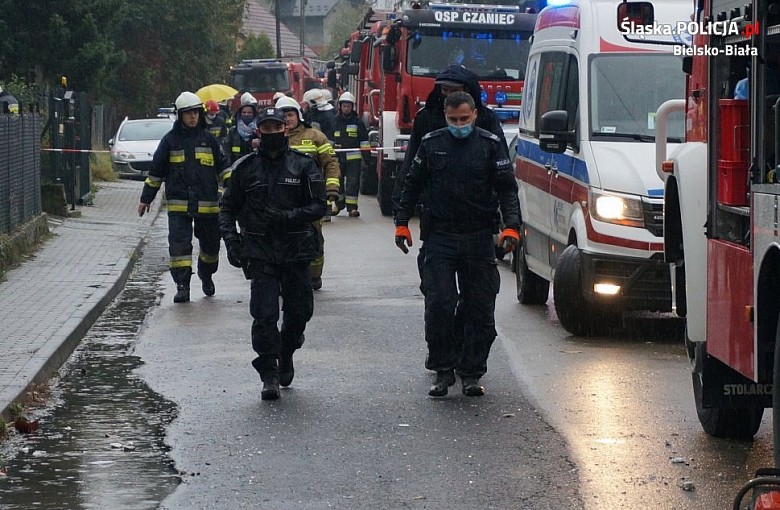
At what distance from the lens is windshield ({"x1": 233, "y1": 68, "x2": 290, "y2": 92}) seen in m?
49.3

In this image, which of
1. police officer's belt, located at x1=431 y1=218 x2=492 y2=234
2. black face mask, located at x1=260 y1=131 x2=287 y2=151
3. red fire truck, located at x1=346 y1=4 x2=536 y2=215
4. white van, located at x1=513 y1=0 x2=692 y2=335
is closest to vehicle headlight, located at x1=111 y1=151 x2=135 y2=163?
red fire truck, located at x1=346 y1=4 x2=536 y2=215

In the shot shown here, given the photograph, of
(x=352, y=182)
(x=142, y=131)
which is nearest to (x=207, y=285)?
(x=352, y=182)

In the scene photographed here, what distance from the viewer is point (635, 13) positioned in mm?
8914

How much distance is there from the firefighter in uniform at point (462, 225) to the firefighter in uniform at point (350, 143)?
14.9 metres

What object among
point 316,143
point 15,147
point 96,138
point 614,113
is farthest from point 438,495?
point 96,138

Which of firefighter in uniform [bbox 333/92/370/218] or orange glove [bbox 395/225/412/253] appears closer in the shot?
orange glove [bbox 395/225/412/253]

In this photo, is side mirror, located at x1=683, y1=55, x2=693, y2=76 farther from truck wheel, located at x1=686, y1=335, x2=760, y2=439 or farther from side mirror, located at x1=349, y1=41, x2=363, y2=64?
side mirror, located at x1=349, y1=41, x2=363, y2=64

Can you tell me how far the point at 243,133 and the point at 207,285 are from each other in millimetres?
5606

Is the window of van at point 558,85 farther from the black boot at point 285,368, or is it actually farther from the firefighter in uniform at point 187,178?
the black boot at point 285,368

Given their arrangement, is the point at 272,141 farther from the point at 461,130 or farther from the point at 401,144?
the point at 401,144

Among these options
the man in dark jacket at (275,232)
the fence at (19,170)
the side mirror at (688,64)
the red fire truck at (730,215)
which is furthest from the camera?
the fence at (19,170)

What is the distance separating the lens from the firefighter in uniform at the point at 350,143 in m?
23.9

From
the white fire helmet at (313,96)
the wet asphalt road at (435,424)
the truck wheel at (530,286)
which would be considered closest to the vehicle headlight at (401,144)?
the white fire helmet at (313,96)

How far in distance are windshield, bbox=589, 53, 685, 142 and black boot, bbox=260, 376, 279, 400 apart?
11.8 feet
